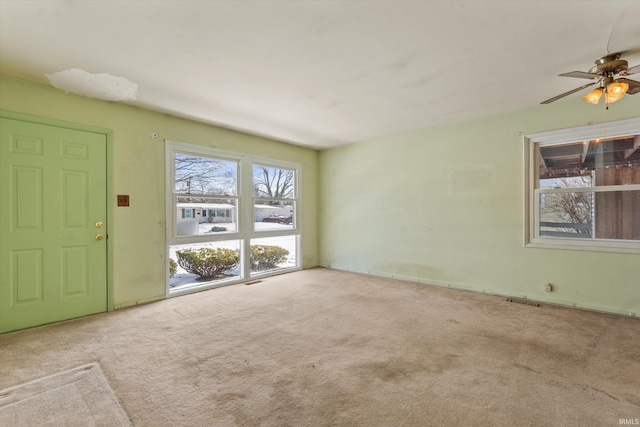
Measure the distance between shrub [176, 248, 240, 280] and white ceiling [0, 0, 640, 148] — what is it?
2250 mm

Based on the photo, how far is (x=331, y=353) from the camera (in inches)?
97.0

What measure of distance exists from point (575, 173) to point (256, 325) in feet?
14.1

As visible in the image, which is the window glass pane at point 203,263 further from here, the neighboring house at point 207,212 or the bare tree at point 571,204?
the bare tree at point 571,204

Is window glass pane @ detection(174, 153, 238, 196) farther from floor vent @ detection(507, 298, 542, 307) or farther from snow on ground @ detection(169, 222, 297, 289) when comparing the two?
floor vent @ detection(507, 298, 542, 307)

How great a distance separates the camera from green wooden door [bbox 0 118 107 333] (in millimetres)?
2924

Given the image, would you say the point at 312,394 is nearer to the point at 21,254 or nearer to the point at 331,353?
the point at 331,353

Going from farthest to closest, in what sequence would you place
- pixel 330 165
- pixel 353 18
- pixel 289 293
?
pixel 330 165, pixel 289 293, pixel 353 18

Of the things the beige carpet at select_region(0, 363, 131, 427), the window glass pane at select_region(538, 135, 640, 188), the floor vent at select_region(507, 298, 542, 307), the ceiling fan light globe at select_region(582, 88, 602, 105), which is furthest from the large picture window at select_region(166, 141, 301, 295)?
the ceiling fan light globe at select_region(582, 88, 602, 105)

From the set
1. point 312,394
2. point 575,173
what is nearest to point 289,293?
point 312,394

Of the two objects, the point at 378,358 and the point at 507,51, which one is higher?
the point at 507,51

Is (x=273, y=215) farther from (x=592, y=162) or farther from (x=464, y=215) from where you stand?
(x=592, y=162)

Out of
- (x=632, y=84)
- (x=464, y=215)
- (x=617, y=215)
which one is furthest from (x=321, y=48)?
(x=617, y=215)

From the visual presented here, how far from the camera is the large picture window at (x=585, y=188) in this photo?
132 inches

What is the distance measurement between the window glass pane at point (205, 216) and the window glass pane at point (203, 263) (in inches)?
9.5
